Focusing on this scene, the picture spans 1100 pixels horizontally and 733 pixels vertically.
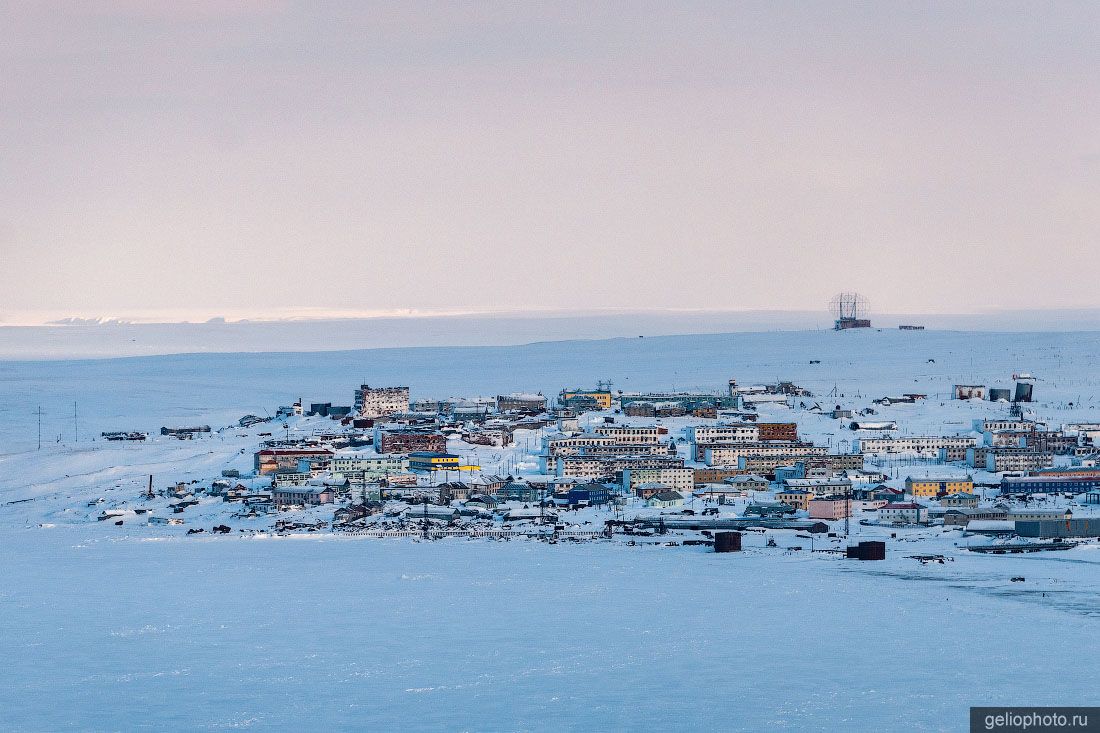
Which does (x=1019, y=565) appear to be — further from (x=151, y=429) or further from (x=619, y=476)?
(x=151, y=429)

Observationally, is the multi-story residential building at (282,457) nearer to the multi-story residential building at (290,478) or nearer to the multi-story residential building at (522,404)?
the multi-story residential building at (290,478)

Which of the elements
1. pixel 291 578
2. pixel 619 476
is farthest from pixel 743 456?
pixel 291 578

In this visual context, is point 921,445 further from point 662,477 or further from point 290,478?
point 290,478

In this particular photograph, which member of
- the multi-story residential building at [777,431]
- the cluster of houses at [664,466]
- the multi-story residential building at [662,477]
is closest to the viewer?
the cluster of houses at [664,466]

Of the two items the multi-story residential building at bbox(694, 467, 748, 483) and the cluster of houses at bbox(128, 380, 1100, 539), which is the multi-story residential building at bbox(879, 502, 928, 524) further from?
the multi-story residential building at bbox(694, 467, 748, 483)

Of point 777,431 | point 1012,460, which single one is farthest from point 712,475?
point 1012,460

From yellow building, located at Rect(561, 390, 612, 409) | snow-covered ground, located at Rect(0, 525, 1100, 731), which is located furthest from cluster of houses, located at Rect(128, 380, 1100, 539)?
snow-covered ground, located at Rect(0, 525, 1100, 731)

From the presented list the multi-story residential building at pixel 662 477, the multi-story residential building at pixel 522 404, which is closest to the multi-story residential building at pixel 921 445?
the multi-story residential building at pixel 662 477
